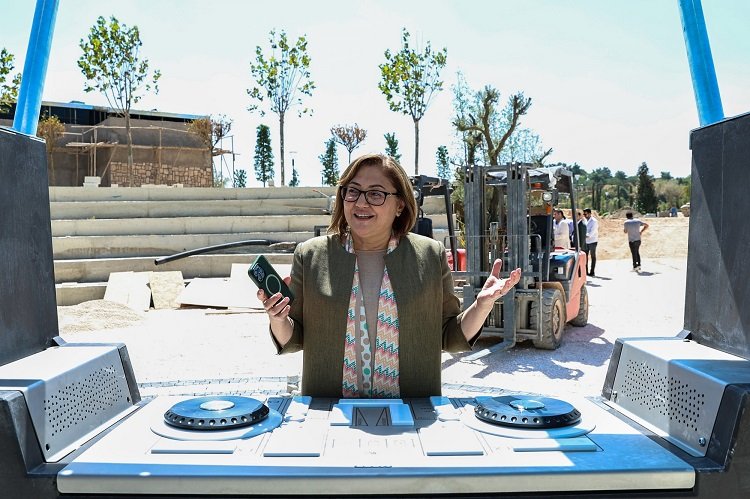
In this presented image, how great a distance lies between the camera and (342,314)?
2283 millimetres

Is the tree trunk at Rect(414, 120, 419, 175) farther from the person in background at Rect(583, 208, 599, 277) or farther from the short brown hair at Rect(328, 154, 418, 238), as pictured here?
the short brown hair at Rect(328, 154, 418, 238)

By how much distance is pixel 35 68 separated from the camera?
2.24 m

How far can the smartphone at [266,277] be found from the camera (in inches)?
76.1

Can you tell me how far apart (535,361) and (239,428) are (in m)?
6.47

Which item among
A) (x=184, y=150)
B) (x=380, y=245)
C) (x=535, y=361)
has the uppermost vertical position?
(x=184, y=150)

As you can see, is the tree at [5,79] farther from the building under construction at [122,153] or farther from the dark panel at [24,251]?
the dark panel at [24,251]

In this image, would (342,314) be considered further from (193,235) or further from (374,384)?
(193,235)

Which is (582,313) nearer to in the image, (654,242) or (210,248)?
(210,248)

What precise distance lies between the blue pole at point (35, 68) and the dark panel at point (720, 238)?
2198 mm

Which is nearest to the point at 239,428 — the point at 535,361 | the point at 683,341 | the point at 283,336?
the point at 283,336

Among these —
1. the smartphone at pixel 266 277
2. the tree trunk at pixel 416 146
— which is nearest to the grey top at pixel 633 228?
the tree trunk at pixel 416 146

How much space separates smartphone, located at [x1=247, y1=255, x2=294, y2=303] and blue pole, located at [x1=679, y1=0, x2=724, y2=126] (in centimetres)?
144

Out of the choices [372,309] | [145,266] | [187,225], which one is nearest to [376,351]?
[372,309]

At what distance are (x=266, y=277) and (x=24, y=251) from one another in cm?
74
